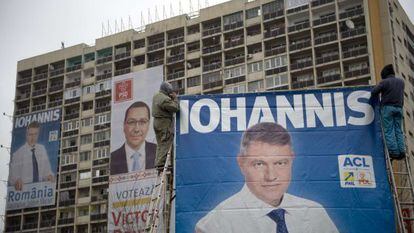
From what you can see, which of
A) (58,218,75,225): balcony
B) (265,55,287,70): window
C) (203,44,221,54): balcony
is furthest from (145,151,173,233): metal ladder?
(58,218,75,225): balcony

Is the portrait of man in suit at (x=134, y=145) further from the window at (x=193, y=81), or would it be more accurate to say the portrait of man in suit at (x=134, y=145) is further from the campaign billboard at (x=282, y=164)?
the campaign billboard at (x=282, y=164)

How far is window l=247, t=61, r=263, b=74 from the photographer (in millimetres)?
50756

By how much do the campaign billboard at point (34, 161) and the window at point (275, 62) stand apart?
2356 centimetres

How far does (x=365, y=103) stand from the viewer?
9.26 m

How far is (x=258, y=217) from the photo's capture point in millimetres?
8719

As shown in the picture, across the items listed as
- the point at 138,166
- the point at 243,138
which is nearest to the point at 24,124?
the point at 138,166

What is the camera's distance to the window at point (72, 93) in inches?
2402

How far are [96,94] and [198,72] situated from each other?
11954 mm

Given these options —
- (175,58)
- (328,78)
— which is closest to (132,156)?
(175,58)

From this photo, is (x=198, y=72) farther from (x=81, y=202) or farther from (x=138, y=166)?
(x=81, y=202)

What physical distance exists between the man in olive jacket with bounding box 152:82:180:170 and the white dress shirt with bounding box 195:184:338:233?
1336 millimetres

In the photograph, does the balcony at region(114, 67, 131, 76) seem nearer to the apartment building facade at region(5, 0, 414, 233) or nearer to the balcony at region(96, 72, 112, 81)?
the apartment building facade at region(5, 0, 414, 233)

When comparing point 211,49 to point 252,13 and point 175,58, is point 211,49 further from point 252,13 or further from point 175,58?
point 252,13

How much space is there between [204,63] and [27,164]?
21110 mm
